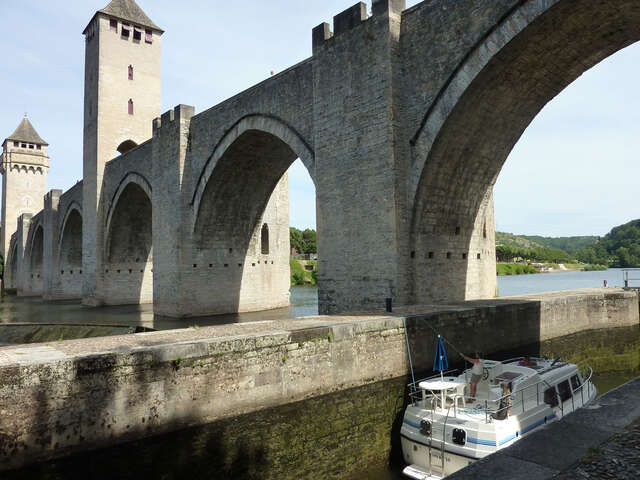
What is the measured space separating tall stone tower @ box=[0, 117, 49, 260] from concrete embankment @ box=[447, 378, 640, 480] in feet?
200

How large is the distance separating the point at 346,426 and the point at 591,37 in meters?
8.85

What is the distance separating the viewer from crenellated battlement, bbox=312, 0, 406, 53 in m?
11.6

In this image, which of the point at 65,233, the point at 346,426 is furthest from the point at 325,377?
the point at 65,233

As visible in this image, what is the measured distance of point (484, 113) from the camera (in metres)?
11.0

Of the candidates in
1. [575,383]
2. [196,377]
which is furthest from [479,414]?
[196,377]

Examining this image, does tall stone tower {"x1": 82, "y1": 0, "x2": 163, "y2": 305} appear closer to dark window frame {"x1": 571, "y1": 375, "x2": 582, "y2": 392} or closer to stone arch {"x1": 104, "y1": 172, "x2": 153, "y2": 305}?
stone arch {"x1": 104, "y1": 172, "x2": 153, "y2": 305}

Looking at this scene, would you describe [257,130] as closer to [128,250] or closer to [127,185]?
[127,185]

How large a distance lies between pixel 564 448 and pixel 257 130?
1472cm

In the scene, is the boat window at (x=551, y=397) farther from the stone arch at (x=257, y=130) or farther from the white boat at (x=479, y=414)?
the stone arch at (x=257, y=130)

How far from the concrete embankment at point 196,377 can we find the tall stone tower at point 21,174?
55.5 m

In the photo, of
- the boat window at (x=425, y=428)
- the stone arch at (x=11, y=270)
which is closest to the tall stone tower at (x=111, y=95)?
the boat window at (x=425, y=428)

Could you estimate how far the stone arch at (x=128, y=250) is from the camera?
2616cm

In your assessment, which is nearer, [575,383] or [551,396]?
[551,396]

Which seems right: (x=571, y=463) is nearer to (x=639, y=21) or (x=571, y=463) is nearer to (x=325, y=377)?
(x=325, y=377)
